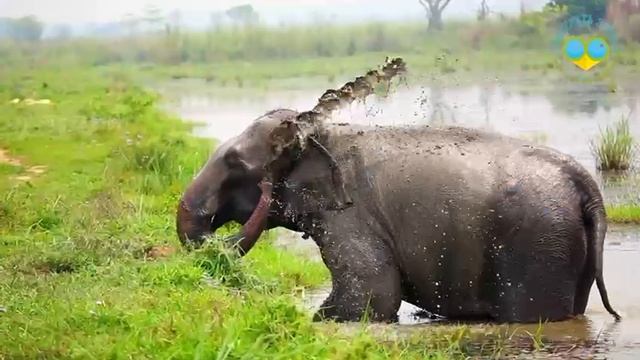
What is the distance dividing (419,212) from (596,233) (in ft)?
3.62

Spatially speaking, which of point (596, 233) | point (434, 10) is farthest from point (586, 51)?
point (596, 233)

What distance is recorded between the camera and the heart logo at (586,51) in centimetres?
3566

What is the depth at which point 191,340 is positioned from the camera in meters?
6.34

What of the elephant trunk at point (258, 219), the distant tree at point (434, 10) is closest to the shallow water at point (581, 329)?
the elephant trunk at point (258, 219)

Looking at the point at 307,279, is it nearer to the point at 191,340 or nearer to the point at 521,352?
the point at 521,352

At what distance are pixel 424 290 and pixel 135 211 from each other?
15.0ft

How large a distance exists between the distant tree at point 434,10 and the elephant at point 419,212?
29.6 m

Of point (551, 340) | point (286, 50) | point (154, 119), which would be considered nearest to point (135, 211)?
point (551, 340)

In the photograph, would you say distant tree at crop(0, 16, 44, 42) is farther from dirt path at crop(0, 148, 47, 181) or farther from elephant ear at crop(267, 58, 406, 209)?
elephant ear at crop(267, 58, 406, 209)

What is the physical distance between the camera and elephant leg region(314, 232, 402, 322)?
8.18 m

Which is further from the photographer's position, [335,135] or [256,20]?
[256,20]

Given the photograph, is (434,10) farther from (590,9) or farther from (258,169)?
(258,169)

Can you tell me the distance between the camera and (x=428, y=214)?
8273 mm

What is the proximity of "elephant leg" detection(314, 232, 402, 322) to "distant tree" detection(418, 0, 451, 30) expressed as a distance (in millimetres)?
30027
